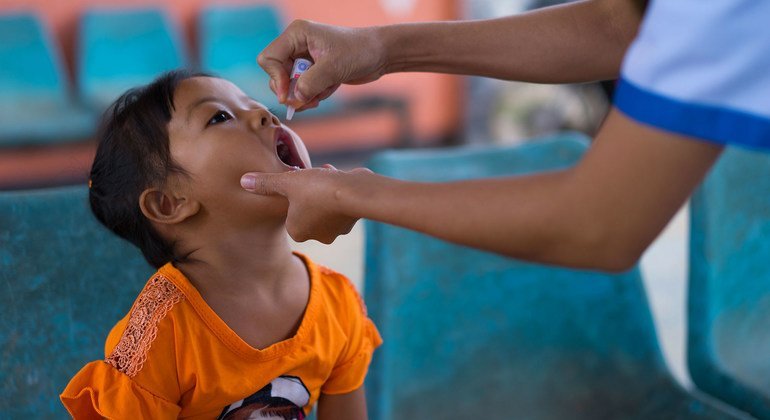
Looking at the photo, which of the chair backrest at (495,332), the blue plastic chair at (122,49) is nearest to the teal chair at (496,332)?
the chair backrest at (495,332)

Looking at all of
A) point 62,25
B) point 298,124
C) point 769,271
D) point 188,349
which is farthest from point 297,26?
point 62,25

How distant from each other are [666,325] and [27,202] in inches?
98.9

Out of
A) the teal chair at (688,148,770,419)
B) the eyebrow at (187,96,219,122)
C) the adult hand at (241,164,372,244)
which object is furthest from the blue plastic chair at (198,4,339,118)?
the adult hand at (241,164,372,244)

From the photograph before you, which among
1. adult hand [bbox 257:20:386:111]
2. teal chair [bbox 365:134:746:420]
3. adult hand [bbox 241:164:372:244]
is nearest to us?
adult hand [bbox 241:164:372:244]

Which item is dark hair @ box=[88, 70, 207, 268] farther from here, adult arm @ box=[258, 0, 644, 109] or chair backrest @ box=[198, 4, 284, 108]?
chair backrest @ box=[198, 4, 284, 108]

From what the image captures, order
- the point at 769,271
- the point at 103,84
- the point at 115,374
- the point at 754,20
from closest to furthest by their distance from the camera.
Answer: the point at 754,20
the point at 115,374
the point at 769,271
the point at 103,84

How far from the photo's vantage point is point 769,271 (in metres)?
1.82

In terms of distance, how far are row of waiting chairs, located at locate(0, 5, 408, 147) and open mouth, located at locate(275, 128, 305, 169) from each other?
3.01 meters

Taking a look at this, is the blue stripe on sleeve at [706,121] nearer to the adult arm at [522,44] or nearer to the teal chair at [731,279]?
the adult arm at [522,44]

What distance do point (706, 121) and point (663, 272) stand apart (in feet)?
10.4

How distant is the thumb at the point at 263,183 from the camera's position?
3.43 ft

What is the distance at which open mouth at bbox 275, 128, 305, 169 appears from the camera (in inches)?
47.8

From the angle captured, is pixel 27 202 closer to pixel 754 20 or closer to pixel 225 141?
pixel 225 141

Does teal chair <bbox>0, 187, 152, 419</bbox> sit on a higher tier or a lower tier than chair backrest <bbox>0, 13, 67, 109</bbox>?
higher
